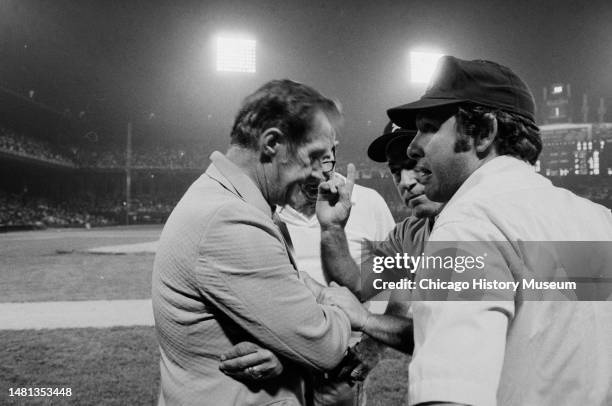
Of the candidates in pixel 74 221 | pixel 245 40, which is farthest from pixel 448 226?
pixel 74 221

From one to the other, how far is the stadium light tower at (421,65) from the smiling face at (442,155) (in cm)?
2653

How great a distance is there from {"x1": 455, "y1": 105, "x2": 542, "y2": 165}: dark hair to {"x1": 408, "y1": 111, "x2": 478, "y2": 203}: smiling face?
24 mm

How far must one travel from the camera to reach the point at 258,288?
132cm

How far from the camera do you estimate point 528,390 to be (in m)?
0.94

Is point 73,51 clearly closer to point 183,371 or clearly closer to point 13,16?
point 13,16

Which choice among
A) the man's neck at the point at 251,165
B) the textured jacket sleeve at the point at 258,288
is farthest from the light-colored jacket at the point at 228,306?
the man's neck at the point at 251,165

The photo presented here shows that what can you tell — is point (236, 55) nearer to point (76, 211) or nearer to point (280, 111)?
point (76, 211)

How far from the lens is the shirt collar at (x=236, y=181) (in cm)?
158

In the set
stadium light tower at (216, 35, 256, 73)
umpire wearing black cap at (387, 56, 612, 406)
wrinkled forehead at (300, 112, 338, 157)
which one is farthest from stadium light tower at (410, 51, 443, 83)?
umpire wearing black cap at (387, 56, 612, 406)

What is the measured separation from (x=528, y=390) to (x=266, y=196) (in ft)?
3.60

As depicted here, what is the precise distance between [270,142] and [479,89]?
2.45 ft

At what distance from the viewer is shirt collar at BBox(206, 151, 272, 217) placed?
5.18 ft

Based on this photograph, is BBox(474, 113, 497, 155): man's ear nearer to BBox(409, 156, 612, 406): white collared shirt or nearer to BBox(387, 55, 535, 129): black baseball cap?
BBox(387, 55, 535, 129): black baseball cap

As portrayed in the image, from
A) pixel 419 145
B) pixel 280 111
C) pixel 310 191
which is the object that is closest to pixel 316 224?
pixel 310 191
